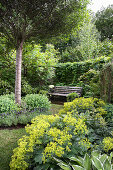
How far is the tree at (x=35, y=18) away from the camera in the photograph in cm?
334

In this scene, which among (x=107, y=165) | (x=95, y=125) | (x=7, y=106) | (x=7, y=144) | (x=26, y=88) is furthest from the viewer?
(x=26, y=88)

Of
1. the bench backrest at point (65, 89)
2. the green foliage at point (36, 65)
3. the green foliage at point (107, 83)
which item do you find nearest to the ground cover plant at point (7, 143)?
the green foliage at point (107, 83)

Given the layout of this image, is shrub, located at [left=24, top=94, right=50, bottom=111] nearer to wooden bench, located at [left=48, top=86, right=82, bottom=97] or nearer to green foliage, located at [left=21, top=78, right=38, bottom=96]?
green foliage, located at [left=21, top=78, right=38, bottom=96]

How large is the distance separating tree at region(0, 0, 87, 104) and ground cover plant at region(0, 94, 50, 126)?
30 centimetres

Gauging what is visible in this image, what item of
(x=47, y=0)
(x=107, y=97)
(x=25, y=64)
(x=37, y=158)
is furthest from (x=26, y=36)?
(x=37, y=158)

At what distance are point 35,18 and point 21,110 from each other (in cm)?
267

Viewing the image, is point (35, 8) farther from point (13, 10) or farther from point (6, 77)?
point (6, 77)

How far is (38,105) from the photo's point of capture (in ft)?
14.1

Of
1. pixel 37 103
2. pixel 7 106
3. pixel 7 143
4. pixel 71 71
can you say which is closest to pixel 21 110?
pixel 7 106

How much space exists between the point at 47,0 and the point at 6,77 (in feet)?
12.7

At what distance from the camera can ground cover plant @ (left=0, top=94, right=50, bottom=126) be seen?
352 centimetres

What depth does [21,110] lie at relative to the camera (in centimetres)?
395

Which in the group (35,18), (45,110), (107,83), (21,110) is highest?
(35,18)

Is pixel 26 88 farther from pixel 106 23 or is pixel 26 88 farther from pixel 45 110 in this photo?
pixel 106 23
